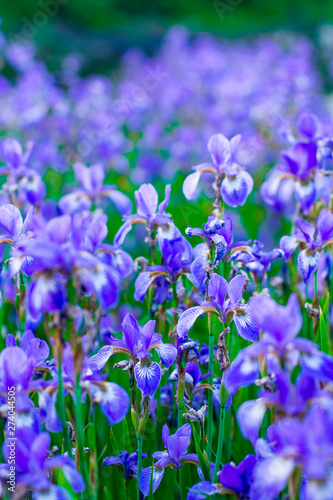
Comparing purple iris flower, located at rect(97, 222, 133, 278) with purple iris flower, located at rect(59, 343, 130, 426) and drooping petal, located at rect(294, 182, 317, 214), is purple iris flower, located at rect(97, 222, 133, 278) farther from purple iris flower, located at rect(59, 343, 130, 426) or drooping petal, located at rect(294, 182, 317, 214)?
drooping petal, located at rect(294, 182, 317, 214)

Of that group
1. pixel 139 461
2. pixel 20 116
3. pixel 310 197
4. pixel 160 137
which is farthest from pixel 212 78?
pixel 139 461

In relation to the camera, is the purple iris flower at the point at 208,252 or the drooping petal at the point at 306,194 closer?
the purple iris flower at the point at 208,252

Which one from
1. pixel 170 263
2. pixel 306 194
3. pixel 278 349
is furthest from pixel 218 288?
pixel 306 194

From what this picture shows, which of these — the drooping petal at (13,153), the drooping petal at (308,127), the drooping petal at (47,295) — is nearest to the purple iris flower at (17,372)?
the drooping petal at (47,295)

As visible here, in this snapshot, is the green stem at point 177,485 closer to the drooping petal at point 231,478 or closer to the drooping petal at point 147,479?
the drooping petal at point 147,479

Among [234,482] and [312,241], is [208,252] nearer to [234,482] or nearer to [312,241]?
[312,241]

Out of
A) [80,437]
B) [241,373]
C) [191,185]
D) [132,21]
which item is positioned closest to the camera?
[241,373]
